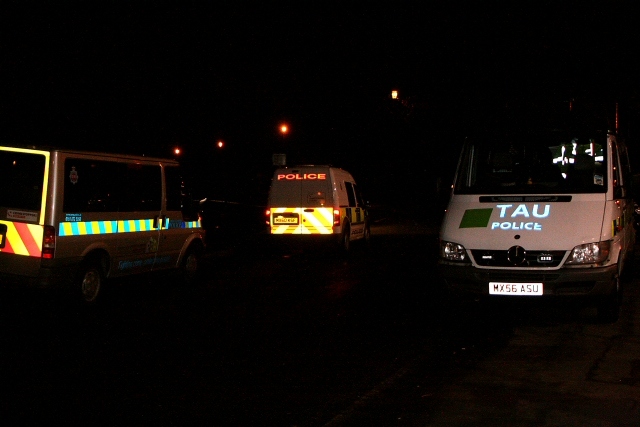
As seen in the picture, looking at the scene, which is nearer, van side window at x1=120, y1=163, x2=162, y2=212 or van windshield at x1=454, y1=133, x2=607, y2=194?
van windshield at x1=454, y1=133, x2=607, y2=194

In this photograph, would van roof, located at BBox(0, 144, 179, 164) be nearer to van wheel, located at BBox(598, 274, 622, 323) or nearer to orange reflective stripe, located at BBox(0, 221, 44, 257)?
orange reflective stripe, located at BBox(0, 221, 44, 257)

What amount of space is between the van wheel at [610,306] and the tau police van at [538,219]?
1cm

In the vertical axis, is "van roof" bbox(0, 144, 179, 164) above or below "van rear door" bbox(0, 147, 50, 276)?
above

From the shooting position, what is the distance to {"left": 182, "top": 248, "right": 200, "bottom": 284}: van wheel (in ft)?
44.6

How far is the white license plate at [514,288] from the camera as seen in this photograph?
9081 millimetres

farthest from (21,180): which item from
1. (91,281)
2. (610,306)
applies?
(610,306)

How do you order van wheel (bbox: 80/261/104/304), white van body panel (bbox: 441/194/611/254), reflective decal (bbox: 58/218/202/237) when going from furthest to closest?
van wheel (bbox: 80/261/104/304), reflective decal (bbox: 58/218/202/237), white van body panel (bbox: 441/194/611/254)

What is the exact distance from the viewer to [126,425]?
5.70m

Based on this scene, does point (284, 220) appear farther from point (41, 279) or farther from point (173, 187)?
point (41, 279)

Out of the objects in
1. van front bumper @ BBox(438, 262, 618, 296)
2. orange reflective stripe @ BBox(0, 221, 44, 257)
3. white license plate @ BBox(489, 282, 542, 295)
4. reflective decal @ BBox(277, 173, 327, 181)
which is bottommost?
white license plate @ BBox(489, 282, 542, 295)

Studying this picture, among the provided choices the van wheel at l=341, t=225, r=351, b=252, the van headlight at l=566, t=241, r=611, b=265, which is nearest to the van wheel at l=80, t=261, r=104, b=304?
the van headlight at l=566, t=241, r=611, b=265

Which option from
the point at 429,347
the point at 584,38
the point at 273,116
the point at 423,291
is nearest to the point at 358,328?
the point at 429,347

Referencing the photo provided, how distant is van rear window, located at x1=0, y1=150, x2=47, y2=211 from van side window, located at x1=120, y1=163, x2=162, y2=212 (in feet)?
5.08

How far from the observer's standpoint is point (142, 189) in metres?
12.1
